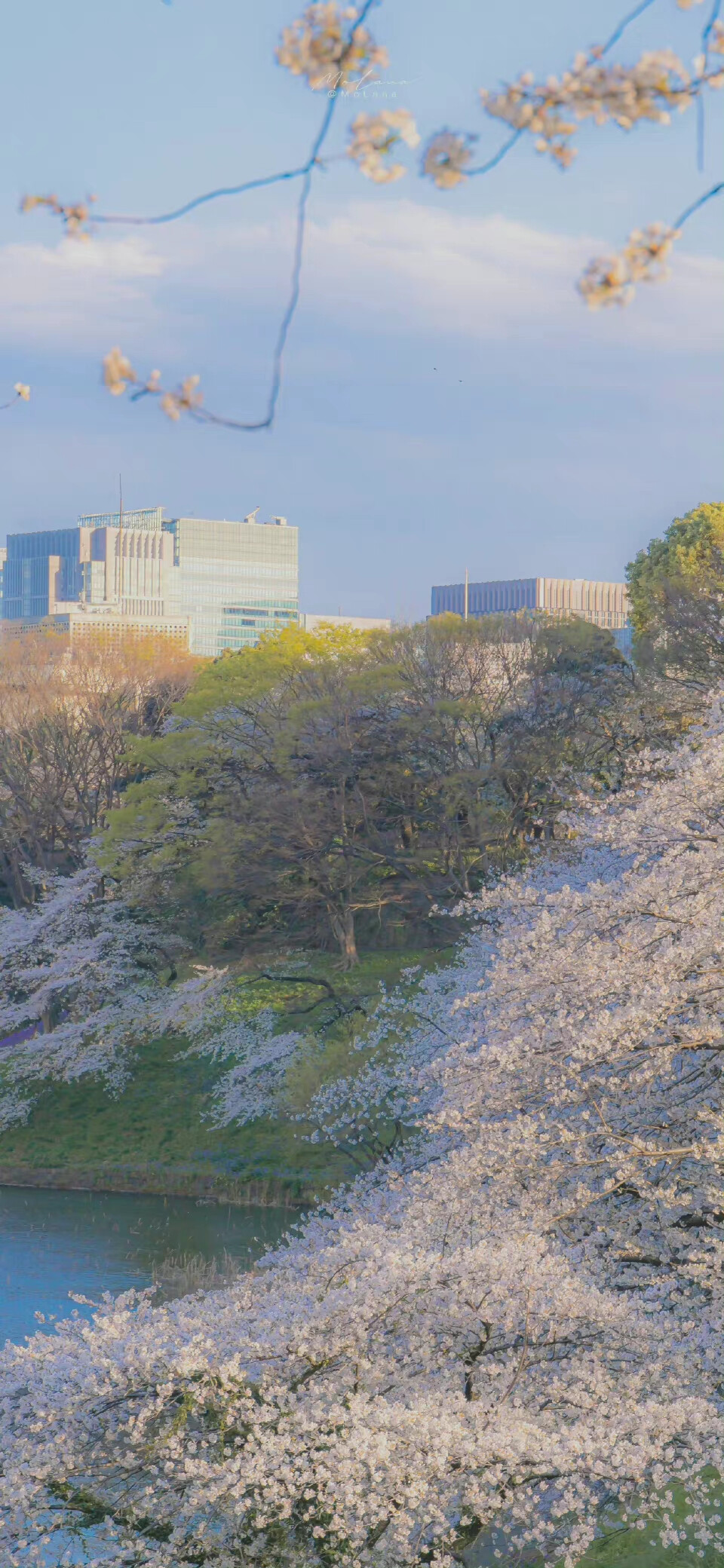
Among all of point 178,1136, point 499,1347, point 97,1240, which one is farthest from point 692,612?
point 499,1347

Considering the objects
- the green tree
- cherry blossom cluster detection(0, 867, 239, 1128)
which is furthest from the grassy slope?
the green tree

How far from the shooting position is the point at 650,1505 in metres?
7.67

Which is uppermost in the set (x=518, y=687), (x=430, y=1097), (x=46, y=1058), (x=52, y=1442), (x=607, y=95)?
(x=607, y=95)

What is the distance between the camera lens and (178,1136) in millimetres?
29859

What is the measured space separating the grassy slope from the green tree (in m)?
7.78

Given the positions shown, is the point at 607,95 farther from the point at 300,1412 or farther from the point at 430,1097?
the point at 430,1097

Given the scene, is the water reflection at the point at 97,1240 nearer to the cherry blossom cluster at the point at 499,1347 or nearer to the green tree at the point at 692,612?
the cherry blossom cluster at the point at 499,1347

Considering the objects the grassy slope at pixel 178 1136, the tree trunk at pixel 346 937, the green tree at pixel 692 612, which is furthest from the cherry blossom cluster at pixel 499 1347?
the tree trunk at pixel 346 937

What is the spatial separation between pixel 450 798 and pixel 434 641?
11.9 feet

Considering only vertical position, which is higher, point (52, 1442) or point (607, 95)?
point (607, 95)

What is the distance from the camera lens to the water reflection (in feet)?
65.5

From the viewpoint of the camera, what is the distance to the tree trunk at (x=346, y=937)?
32531mm

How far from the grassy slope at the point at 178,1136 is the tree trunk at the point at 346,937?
281mm

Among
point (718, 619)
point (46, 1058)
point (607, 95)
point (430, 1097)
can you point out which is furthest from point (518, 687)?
point (607, 95)
